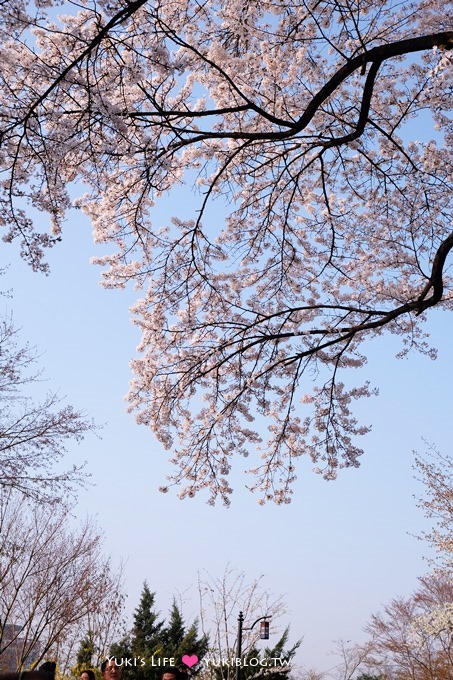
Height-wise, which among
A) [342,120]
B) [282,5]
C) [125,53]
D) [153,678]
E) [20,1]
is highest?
[282,5]

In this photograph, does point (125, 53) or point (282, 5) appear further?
point (282, 5)

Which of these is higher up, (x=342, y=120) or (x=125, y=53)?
(x=342, y=120)

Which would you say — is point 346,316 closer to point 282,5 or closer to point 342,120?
point 342,120

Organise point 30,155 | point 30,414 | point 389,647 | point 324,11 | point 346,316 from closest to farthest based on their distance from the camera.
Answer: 1. point 30,155
2. point 324,11
3. point 346,316
4. point 30,414
5. point 389,647

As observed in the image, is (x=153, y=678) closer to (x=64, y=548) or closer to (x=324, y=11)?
(x=64, y=548)

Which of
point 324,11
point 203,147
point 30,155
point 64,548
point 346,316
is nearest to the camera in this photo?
point 30,155

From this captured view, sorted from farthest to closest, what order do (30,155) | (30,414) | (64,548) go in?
(64,548) → (30,414) → (30,155)

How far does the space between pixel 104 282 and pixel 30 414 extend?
3246 millimetres

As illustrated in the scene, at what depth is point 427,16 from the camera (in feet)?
17.7

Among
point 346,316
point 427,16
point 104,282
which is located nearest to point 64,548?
point 104,282

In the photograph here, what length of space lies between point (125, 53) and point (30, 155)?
1035 mm

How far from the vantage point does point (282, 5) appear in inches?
208

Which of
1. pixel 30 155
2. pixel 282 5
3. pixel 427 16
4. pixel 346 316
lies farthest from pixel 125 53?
pixel 346 316

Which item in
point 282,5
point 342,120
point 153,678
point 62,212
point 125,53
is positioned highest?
point 282,5
